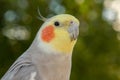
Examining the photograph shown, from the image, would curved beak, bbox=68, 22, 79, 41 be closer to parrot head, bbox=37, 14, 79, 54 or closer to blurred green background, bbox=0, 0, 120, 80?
parrot head, bbox=37, 14, 79, 54

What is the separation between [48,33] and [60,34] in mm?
128

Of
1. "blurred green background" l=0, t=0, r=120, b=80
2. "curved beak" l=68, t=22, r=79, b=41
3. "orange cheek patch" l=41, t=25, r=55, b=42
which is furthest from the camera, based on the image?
"blurred green background" l=0, t=0, r=120, b=80

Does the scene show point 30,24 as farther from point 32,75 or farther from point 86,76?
point 32,75

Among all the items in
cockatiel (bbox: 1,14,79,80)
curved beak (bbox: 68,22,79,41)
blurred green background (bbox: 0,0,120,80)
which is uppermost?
curved beak (bbox: 68,22,79,41)

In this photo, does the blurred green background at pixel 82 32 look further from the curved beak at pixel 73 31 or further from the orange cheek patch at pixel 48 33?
the curved beak at pixel 73 31

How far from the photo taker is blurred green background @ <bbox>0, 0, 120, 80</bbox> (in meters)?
5.82

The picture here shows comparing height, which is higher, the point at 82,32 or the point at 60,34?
the point at 60,34

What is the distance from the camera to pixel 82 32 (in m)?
6.10

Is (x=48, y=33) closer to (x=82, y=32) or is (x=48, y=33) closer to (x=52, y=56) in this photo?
(x=52, y=56)

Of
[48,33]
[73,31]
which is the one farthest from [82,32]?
[73,31]

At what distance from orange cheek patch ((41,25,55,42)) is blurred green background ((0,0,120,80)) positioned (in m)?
1.95

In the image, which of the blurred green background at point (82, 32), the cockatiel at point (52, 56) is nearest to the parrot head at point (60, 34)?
the cockatiel at point (52, 56)

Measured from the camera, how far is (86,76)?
611cm

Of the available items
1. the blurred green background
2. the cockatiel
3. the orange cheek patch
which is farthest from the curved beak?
the blurred green background
